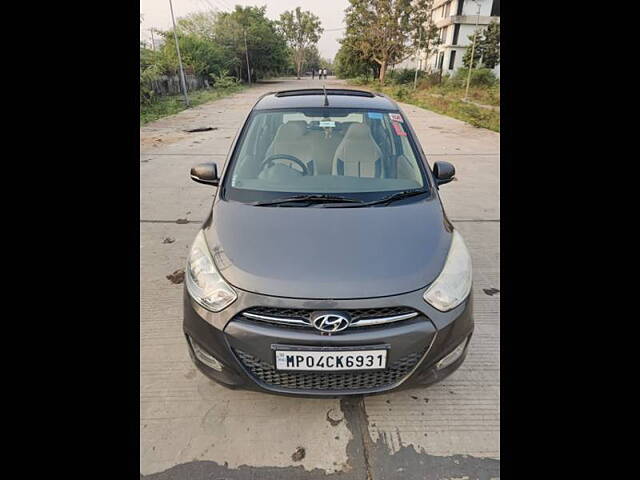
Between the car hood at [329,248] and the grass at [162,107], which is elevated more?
the car hood at [329,248]

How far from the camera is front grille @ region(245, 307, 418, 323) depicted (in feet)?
4.92

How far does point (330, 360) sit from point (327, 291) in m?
0.29

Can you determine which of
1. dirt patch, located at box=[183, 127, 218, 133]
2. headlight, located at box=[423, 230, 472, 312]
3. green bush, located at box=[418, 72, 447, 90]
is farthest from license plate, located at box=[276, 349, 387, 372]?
green bush, located at box=[418, 72, 447, 90]

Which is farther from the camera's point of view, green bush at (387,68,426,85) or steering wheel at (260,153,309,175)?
green bush at (387,68,426,85)

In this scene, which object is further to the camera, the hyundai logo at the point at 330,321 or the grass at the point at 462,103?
the grass at the point at 462,103

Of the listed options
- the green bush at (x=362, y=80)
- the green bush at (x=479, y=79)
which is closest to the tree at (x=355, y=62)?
the green bush at (x=362, y=80)

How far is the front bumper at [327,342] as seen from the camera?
1.49 metres

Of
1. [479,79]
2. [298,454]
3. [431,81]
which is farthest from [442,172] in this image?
[431,81]

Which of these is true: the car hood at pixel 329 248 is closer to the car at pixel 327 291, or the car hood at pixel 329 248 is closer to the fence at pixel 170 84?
the car at pixel 327 291

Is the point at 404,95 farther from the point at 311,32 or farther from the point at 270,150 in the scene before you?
the point at 311,32

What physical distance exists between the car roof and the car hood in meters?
1.05

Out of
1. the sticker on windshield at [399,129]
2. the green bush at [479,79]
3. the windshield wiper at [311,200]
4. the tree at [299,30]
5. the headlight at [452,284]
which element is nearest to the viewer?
the headlight at [452,284]

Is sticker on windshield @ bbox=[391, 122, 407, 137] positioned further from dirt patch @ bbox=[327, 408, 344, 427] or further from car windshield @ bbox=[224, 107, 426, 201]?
dirt patch @ bbox=[327, 408, 344, 427]
